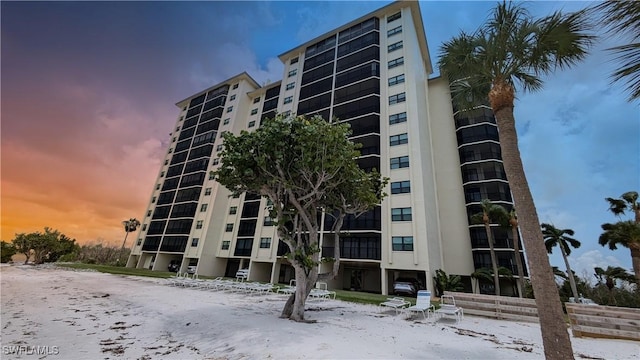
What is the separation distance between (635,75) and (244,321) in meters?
11.8

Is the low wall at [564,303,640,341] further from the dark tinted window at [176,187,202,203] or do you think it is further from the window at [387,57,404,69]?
the dark tinted window at [176,187,202,203]

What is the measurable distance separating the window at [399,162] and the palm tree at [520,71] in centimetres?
1916

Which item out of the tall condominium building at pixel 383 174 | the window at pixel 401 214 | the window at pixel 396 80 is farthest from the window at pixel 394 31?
the window at pixel 401 214

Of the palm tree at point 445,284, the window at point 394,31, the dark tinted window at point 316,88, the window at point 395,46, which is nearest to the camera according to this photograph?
the palm tree at point 445,284

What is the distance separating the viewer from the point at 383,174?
2952cm

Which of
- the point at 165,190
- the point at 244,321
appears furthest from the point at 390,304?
the point at 165,190

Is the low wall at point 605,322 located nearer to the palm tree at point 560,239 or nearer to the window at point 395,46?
the palm tree at point 560,239

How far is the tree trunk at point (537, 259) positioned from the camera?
5.49 meters

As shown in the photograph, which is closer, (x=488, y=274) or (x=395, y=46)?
(x=488, y=274)

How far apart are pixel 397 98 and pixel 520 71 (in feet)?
79.6

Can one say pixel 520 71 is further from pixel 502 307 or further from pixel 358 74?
pixel 358 74

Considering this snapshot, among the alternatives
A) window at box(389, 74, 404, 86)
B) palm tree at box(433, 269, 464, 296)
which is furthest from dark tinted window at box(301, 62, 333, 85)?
palm tree at box(433, 269, 464, 296)

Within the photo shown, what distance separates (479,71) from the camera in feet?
28.0

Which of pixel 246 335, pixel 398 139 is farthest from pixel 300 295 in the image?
pixel 398 139
